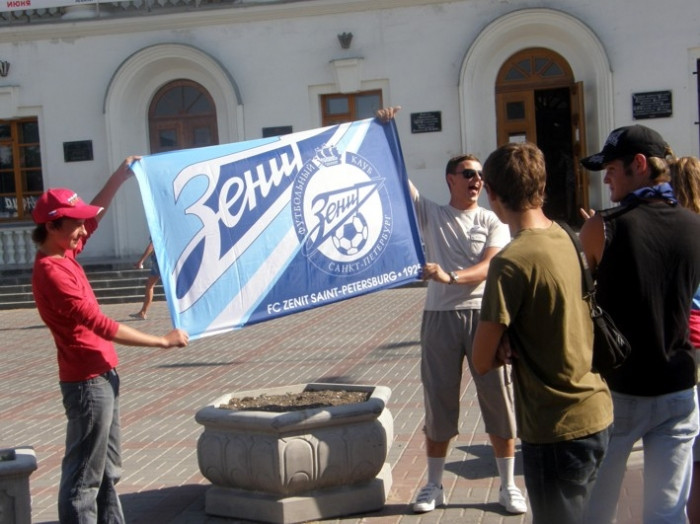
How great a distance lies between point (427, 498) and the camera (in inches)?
213

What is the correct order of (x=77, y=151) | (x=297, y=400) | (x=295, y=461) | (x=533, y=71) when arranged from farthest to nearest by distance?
1. (x=77, y=151)
2. (x=533, y=71)
3. (x=297, y=400)
4. (x=295, y=461)

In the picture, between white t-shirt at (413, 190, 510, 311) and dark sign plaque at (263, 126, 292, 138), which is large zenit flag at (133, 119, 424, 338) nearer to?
white t-shirt at (413, 190, 510, 311)

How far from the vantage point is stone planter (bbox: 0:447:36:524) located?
433 cm

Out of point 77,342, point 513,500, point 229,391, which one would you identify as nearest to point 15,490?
point 77,342

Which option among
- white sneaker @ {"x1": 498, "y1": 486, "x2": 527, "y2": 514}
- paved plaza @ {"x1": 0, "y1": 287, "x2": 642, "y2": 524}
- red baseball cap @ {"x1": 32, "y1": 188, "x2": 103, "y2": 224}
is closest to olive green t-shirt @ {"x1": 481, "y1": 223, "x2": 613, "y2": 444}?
paved plaza @ {"x1": 0, "y1": 287, "x2": 642, "y2": 524}

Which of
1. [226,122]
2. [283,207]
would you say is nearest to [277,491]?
[283,207]

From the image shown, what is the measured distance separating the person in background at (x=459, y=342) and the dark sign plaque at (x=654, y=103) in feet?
45.2

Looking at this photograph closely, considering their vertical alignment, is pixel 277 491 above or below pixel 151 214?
below

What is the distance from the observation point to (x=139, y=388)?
9672 millimetres

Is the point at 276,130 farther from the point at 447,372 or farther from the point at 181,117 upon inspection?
the point at 447,372

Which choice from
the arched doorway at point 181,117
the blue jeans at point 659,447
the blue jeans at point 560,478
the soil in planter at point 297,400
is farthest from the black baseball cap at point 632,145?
the arched doorway at point 181,117

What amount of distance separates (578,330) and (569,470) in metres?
0.49

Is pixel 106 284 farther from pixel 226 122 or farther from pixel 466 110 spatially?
pixel 466 110

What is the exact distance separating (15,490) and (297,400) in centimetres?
190
